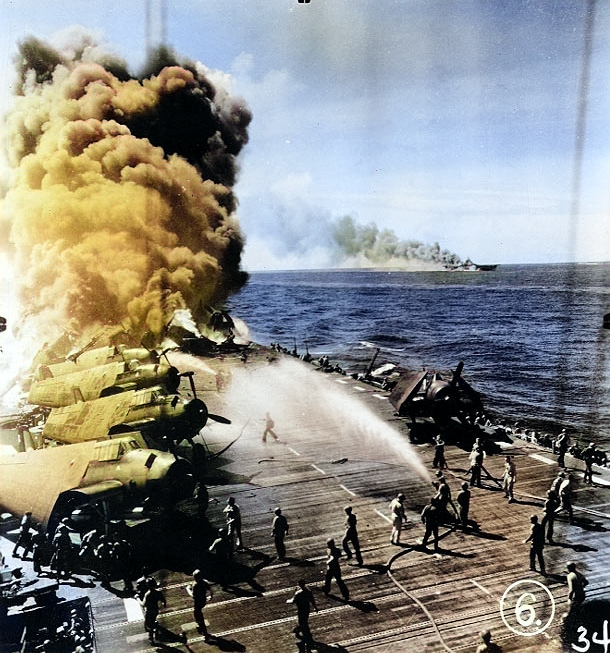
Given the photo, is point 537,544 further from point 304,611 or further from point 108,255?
point 108,255

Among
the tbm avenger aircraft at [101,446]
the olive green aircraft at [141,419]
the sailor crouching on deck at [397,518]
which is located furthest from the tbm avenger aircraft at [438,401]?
the olive green aircraft at [141,419]

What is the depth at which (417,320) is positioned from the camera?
7794 centimetres

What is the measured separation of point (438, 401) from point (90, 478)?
46.7 feet

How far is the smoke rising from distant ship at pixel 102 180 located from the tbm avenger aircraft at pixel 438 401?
1292 cm

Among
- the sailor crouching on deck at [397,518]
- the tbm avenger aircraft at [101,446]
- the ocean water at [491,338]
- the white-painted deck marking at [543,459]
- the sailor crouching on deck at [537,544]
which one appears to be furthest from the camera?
the ocean water at [491,338]

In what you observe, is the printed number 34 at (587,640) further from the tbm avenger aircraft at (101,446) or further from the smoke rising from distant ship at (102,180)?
the smoke rising from distant ship at (102,180)

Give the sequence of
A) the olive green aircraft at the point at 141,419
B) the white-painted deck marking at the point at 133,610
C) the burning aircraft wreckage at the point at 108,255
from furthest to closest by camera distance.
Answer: the olive green aircraft at the point at 141,419
the burning aircraft wreckage at the point at 108,255
the white-painted deck marking at the point at 133,610

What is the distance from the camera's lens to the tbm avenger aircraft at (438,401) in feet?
76.6

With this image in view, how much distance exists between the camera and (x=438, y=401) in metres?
23.5

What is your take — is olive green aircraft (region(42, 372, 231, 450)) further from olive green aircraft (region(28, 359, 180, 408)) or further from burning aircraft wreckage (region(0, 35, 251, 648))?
olive green aircraft (region(28, 359, 180, 408))

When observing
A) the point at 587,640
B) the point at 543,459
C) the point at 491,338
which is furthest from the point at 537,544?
the point at 491,338

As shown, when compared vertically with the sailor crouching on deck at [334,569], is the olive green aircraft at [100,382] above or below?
above

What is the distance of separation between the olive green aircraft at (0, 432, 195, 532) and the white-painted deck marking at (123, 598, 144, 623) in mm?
3151

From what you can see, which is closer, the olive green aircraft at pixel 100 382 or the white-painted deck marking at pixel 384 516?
the white-painted deck marking at pixel 384 516
